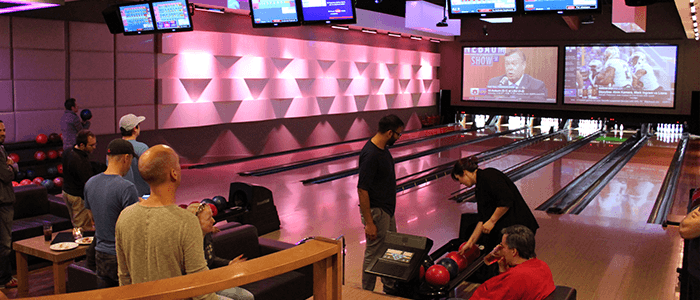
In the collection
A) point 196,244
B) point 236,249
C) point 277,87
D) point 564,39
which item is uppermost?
point 564,39

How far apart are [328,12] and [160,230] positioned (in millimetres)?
4371

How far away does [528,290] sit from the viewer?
2.71 metres

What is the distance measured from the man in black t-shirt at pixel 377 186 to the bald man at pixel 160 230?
189 centimetres

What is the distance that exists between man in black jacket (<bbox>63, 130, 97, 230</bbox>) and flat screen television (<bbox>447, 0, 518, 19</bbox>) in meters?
3.40

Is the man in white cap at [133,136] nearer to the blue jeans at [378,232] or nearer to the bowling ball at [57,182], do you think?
the blue jeans at [378,232]

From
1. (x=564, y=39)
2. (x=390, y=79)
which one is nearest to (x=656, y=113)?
(x=564, y=39)

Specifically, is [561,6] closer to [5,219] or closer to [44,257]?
[44,257]

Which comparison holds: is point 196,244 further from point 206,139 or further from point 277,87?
point 277,87

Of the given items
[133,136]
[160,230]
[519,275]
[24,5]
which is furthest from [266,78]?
[160,230]

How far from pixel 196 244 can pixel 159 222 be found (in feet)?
0.45

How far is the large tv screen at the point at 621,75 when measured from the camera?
15.5m

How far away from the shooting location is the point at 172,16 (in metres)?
6.71

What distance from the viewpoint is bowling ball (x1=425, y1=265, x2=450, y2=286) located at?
3.51m

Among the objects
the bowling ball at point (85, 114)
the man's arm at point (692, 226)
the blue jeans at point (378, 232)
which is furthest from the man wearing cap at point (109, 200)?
the bowling ball at point (85, 114)
